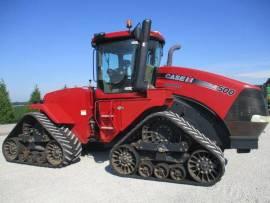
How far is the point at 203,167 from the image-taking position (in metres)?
5.84

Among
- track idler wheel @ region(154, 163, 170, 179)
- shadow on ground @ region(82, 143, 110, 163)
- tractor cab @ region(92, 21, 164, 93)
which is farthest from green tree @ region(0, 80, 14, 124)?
track idler wheel @ region(154, 163, 170, 179)

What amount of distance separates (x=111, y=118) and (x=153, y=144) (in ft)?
3.97

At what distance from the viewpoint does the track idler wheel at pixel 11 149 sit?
26.3ft

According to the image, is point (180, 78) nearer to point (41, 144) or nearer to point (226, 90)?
point (226, 90)

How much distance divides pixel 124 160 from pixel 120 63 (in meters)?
2.05

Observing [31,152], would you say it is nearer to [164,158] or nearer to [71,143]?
[71,143]

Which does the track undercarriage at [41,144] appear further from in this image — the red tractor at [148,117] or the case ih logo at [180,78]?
the case ih logo at [180,78]

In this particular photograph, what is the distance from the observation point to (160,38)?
7.24 meters

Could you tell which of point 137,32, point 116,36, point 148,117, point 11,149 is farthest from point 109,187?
point 11,149

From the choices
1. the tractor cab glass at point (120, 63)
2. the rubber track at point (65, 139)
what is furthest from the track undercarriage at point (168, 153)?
the rubber track at point (65, 139)

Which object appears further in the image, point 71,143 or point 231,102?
point 71,143

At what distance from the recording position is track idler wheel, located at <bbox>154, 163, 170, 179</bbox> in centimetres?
616

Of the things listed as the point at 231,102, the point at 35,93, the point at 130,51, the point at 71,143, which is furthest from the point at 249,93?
the point at 35,93

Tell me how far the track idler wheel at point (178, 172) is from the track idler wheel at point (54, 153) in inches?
101
